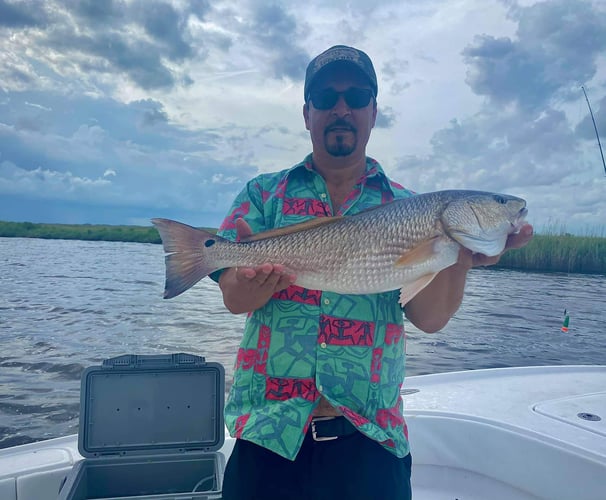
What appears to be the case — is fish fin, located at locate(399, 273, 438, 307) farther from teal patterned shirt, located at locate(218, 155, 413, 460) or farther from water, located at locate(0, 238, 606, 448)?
water, located at locate(0, 238, 606, 448)

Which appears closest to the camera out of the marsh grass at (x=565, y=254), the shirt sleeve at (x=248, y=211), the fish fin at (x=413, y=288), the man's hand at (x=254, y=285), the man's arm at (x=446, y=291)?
the man's hand at (x=254, y=285)

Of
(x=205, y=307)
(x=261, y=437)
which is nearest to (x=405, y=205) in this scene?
(x=261, y=437)

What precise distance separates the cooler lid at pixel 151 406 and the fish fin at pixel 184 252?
493 mm

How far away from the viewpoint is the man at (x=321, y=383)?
248cm

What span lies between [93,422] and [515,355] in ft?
31.8

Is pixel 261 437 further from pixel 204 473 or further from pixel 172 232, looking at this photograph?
pixel 172 232

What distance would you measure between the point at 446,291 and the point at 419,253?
0.95ft

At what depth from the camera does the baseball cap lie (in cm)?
285

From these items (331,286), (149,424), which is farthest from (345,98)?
(149,424)

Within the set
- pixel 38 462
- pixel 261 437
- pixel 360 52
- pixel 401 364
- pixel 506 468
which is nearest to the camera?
→ pixel 261 437

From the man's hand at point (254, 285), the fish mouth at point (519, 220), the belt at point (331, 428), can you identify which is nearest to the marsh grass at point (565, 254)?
the fish mouth at point (519, 220)

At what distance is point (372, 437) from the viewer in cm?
244

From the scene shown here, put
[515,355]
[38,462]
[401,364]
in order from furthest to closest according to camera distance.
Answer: [515,355]
[38,462]
[401,364]

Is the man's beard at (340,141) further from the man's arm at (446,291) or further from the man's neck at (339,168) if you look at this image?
the man's arm at (446,291)
